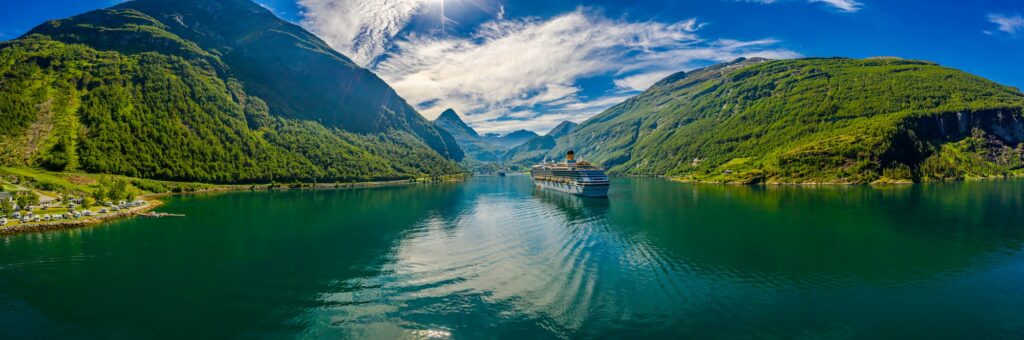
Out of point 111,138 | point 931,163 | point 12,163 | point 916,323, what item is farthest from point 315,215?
point 931,163

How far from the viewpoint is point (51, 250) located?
152 feet

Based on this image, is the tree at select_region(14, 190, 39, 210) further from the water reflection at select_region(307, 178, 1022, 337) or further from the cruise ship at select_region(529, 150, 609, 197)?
the cruise ship at select_region(529, 150, 609, 197)

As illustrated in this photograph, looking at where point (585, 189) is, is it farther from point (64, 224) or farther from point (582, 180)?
point (64, 224)

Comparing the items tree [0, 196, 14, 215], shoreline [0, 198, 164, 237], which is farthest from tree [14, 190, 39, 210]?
shoreline [0, 198, 164, 237]

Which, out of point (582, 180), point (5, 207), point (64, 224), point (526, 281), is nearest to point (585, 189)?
point (582, 180)

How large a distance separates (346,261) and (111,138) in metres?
184

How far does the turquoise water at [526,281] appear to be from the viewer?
2394 cm

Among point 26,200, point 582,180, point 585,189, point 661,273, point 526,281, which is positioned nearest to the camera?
point 526,281

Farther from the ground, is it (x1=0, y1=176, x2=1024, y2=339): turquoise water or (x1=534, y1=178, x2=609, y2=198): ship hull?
(x1=534, y1=178, x2=609, y2=198): ship hull

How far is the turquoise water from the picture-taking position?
78.5 ft

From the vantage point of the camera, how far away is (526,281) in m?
33.4

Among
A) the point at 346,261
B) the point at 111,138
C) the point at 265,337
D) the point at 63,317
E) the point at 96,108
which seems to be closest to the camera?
the point at 265,337

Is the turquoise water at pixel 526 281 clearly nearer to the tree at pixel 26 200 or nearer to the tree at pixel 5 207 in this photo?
the tree at pixel 5 207

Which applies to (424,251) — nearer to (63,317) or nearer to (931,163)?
(63,317)
